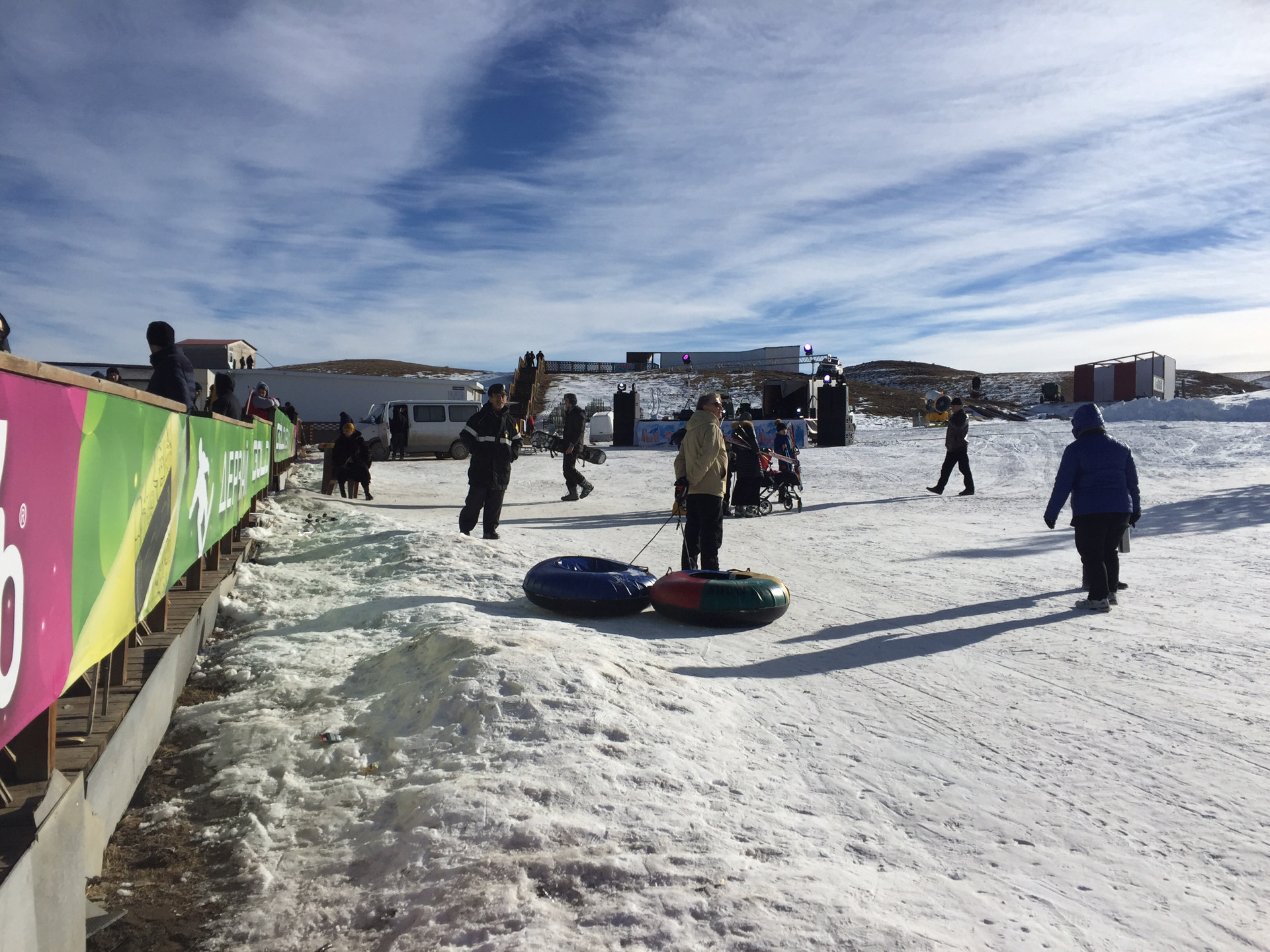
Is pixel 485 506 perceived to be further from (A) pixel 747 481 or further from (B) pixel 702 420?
(A) pixel 747 481

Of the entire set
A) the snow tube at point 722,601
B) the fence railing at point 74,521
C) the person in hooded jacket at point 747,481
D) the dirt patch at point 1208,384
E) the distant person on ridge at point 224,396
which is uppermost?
the dirt patch at point 1208,384

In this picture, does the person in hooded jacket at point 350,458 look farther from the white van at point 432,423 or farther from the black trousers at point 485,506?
the white van at point 432,423

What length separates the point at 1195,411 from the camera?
89.1ft

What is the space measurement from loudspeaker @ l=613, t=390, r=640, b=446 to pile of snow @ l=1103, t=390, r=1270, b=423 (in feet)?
51.1

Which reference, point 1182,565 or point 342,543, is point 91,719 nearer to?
point 342,543

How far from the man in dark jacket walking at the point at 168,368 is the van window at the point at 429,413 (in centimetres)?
1897

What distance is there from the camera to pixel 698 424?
7.27 m

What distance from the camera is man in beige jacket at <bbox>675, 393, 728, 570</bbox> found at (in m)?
7.21

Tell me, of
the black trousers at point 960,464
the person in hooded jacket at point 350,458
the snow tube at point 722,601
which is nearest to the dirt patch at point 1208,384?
the black trousers at point 960,464

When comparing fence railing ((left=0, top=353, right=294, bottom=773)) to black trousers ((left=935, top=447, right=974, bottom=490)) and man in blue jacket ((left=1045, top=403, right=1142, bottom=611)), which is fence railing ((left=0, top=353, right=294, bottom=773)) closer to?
man in blue jacket ((left=1045, top=403, right=1142, bottom=611))

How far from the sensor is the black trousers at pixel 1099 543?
6.65 meters

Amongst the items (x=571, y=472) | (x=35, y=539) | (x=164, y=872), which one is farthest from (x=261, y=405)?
(x=35, y=539)

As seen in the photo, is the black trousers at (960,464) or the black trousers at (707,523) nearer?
the black trousers at (707,523)

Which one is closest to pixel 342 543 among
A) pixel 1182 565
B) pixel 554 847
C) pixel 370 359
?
pixel 554 847
